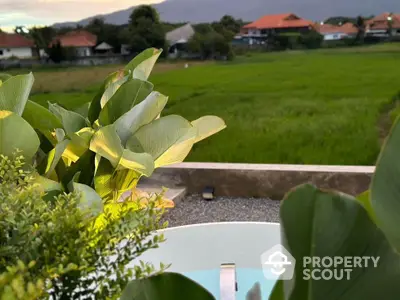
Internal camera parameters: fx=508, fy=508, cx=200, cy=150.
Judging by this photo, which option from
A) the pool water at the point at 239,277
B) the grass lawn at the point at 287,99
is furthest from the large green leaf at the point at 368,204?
the grass lawn at the point at 287,99

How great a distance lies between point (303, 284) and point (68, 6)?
5.03m

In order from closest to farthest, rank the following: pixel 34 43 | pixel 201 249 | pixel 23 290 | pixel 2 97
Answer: pixel 23 290 < pixel 2 97 < pixel 201 249 < pixel 34 43

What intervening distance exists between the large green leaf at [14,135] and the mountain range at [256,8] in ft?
15.1

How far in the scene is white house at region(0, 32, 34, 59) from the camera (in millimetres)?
4367

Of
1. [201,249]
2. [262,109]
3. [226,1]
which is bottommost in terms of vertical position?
[262,109]

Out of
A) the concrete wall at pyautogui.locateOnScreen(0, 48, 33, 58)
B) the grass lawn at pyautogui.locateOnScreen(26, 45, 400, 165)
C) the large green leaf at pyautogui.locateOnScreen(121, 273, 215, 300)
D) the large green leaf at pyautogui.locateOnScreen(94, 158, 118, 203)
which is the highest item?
the large green leaf at pyautogui.locateOnScreen(121, 273, 215, 300)

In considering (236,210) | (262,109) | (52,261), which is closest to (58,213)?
(52,261)

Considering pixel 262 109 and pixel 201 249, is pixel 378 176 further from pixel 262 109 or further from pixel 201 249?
pixel 262 109

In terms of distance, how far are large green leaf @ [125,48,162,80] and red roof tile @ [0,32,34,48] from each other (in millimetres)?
3971

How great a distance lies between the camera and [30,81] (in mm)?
598

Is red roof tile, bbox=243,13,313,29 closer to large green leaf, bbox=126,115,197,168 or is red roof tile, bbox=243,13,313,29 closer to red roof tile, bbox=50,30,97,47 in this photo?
red roof tile, bbox=50,30,97,47

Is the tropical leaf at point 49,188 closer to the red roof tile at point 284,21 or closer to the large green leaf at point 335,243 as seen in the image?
the large green leaf at point 335,243

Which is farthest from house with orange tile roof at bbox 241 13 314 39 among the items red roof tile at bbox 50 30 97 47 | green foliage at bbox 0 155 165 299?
green foliage at bbox 0 155 165 299

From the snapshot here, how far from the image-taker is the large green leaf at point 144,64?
0.69m
